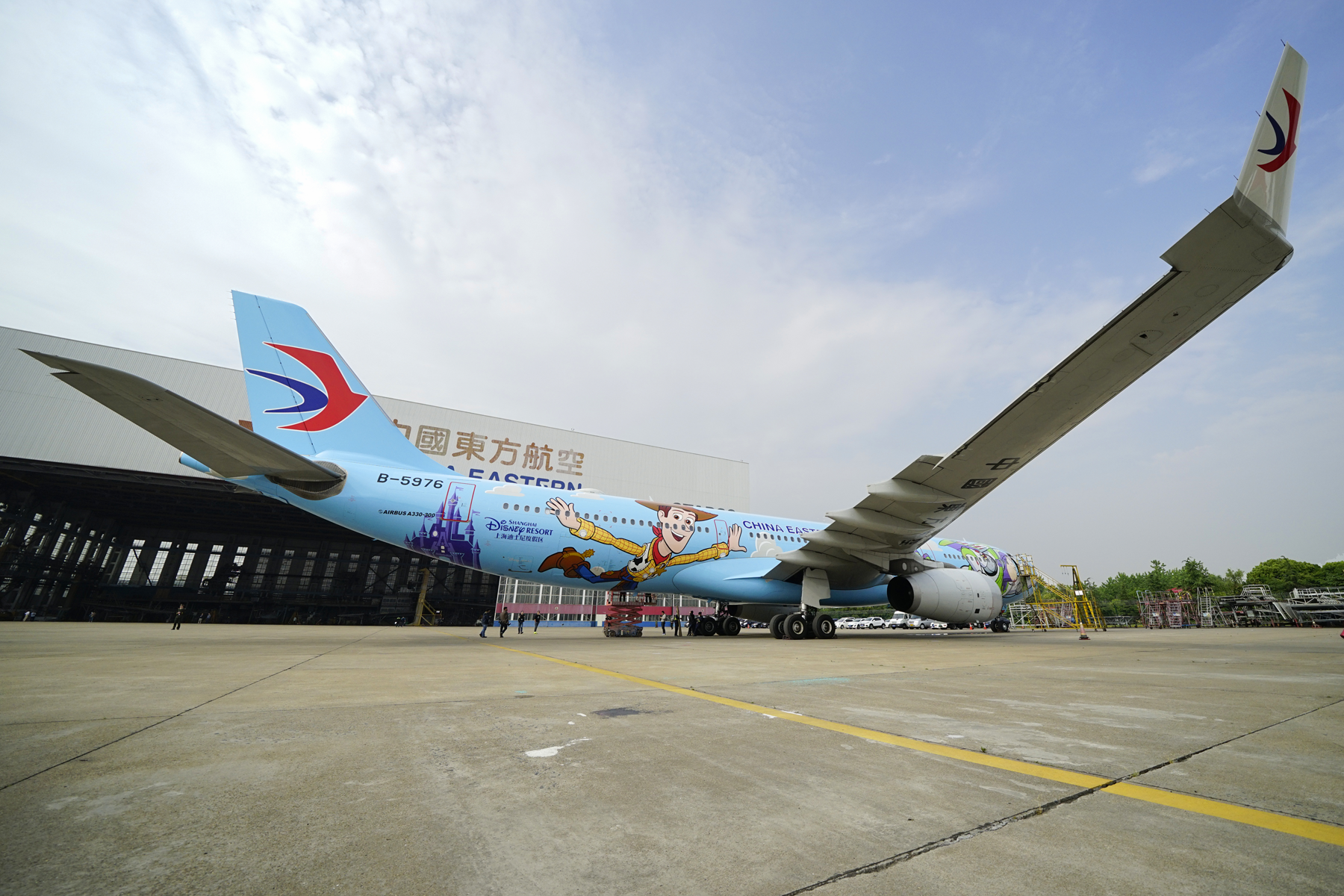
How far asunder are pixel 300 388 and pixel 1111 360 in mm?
16518

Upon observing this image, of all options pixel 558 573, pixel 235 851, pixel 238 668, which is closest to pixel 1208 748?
pixel 235 851

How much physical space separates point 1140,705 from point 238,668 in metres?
9.38

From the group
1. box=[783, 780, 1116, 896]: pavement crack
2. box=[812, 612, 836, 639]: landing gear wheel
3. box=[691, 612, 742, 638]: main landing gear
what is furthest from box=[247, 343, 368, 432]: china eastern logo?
box=[783, 780, 1116, 896]: pavement crack

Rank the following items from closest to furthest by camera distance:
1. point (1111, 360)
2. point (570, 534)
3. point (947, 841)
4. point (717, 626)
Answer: point (947, 841)
point (1111, 360)
point (570, 534)
point (717, 626)

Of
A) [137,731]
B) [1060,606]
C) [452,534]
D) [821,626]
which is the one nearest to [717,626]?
[821,626]

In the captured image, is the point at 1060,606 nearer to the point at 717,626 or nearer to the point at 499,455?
the point at 717,626

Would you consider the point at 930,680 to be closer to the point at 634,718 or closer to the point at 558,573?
the point at 634,718

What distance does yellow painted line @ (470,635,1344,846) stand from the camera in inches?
70.7

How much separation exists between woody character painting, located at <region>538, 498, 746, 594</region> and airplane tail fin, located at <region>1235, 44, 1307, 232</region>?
1267 cm

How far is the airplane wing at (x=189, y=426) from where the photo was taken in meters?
7.09

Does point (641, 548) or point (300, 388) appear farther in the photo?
point (641, 548)

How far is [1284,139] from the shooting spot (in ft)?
22.8

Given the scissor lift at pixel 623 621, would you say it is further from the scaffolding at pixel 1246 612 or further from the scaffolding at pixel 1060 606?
the scaffolding at pixel 1246 612

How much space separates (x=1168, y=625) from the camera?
36562 mm
